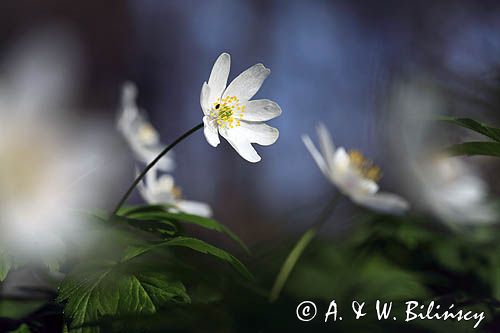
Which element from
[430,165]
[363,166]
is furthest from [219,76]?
[430,165]

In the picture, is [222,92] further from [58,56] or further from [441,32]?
[441,32]

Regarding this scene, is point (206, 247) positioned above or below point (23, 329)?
above

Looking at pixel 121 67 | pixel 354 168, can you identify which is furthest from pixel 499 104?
pixel 121 67

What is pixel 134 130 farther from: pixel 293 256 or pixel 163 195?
pixel 293 256

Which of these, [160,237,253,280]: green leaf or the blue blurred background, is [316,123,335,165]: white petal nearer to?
[160,237,253,280]: green leaf

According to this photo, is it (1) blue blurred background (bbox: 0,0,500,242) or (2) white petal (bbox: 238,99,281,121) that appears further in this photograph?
(1) blue blurred background (bbox: 0,0,500,242)

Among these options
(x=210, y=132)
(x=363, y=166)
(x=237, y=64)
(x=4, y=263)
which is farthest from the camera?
(x=237, y=64)

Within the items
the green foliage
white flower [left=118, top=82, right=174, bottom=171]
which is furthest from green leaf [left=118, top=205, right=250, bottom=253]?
white flower [left=118, top=82, right=174, bottom=171]
